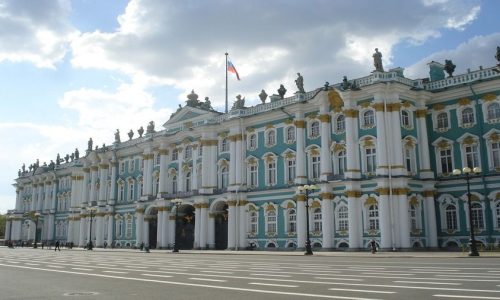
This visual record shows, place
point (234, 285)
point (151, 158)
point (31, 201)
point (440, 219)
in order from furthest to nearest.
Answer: point (31, 201) → point (151, 158) → point (440, 219) → point (234, 285)

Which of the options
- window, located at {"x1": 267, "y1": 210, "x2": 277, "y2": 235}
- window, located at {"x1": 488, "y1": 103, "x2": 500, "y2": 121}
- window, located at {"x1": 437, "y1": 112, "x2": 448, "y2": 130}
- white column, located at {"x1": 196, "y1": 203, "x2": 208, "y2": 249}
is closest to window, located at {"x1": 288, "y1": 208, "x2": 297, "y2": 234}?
window, located at {"x1": 267, "y1": 210, "x2": 277, "y2": 235}

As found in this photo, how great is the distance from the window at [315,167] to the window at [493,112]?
1581 cm

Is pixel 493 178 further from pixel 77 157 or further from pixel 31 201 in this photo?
pixel 31 201

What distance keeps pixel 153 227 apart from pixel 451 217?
39.4 metres

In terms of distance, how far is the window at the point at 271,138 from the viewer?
57.1 m

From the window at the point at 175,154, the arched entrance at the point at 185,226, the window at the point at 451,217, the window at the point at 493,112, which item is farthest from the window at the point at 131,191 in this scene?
the window at the point at 493,112

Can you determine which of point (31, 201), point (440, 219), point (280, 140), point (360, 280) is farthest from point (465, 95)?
point (31, 201)

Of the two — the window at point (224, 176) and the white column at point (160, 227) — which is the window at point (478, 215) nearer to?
the window at point (224, 176)

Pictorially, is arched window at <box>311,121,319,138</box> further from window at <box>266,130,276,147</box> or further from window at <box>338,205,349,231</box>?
window at <box>338,205,349,231</box>

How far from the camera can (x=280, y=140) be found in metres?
56.3

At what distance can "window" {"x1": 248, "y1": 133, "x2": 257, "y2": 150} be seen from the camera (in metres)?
58.9

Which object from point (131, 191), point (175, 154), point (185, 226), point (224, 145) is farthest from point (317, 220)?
point (131, 191)

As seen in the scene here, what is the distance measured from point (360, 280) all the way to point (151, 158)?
56.9 metres

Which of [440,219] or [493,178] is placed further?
[440,219]
